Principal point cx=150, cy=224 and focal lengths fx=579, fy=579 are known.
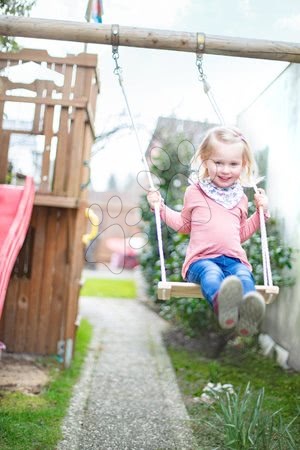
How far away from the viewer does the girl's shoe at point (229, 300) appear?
2586 mm

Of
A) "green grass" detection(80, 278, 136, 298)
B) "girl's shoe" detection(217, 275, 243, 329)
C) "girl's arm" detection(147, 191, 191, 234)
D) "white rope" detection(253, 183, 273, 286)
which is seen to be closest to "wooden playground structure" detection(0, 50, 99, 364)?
"girl's arm" detection(147, 191, 191, 234)

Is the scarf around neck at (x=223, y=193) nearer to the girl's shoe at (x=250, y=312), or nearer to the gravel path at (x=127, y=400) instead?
the girl's shoe at (x=250, y=312)

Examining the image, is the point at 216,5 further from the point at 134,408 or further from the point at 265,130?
the point at 134,408

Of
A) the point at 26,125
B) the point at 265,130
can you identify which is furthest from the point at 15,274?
the point at 265,130

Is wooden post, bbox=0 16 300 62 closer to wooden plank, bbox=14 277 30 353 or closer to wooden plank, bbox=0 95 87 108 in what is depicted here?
wooden plank, bbox=0 95 87 108

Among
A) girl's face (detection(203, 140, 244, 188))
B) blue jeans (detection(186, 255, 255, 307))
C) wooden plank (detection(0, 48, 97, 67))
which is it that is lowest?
blue jeans (detection(186, 255, 255, 307))

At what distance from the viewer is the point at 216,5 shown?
4695 millimetres

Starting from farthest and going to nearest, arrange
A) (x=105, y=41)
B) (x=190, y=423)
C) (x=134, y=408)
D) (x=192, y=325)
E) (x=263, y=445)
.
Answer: (x=192, y=325) → (x=134, y=408) → (x=190, y=423) → (x=105, y=41) → (x=263, y=445)

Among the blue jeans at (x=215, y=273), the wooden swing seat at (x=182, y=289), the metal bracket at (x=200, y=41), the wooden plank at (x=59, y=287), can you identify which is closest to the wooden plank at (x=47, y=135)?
the wooden plank at (x=59, y=287)

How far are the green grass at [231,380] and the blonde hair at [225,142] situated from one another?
148cm

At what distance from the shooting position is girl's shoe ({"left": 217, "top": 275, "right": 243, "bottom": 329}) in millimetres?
2586

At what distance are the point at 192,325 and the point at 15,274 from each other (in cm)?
201

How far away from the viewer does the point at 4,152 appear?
16.8 ft

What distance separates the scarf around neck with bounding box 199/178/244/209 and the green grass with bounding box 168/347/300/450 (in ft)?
4.37
